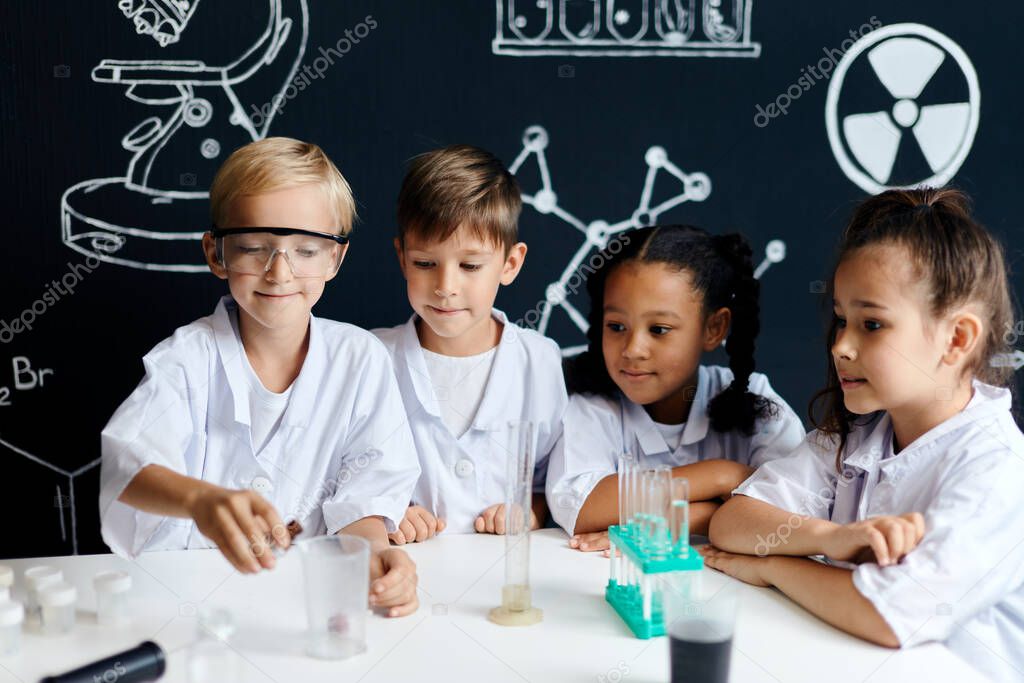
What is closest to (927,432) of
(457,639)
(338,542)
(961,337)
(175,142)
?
(961,337)

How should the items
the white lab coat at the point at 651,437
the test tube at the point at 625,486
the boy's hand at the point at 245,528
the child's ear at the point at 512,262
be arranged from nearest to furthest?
the boy's hand at the point at 245,528 < the test tube at the point at 625,486 < the white lab coat at the point at 651,437 < the child's ear at the point at 512,262

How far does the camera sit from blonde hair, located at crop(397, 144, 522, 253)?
1681 millimetres

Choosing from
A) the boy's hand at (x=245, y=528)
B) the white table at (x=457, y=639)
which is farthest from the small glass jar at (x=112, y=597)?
the boy's hand at (x=245, y=528)

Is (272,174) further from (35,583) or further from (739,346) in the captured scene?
(739,346)

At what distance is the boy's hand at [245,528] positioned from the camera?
43.1 inches

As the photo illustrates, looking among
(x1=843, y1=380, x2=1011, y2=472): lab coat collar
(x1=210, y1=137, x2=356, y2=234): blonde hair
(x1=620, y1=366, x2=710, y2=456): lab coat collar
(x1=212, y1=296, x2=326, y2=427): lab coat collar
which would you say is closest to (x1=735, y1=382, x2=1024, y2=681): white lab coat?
(x1=843, y1=380, x2=1011, y2=472): lab coat collar

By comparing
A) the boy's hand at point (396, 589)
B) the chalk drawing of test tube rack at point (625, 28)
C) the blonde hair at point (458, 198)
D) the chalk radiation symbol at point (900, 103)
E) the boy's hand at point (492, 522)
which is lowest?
the boy's hand at point (492, 522)

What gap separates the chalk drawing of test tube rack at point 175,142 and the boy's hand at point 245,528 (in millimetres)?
1086

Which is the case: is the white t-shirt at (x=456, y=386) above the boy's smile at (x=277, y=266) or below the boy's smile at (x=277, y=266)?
below

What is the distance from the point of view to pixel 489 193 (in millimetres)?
1723

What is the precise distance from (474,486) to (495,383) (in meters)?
0.20

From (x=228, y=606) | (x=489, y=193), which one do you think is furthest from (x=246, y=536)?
(x=489, y=193)

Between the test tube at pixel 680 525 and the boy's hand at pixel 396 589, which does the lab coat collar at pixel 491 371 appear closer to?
the boy's hand at pixel 396 589

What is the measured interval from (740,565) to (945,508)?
0.29m
